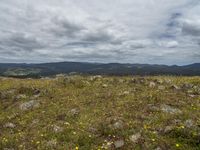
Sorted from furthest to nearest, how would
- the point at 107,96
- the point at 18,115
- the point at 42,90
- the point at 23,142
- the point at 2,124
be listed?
1. the point at 42,90
2. the point at 107,96
3. the point at 18,115
4. the point at 2,124
5. the point at 23,142

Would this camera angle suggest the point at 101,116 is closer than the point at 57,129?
No

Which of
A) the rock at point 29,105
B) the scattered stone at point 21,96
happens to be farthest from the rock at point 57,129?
the scattered stone at point 21,96

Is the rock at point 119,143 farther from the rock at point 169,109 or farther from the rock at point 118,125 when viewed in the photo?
the rock at point 169,109

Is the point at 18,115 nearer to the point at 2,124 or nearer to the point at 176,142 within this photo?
the point at 2,124

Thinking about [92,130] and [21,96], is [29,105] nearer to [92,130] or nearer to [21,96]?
[21,96]

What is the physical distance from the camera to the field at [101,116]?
61.4ft

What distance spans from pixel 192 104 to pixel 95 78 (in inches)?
633

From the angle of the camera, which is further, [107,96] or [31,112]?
[107,96]

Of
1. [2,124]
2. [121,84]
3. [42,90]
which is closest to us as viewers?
[2,124]

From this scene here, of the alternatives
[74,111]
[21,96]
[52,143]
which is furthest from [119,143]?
[21,96]

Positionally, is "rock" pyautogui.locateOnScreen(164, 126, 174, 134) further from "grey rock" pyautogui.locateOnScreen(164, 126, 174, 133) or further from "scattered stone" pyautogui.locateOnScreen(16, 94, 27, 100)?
"scattered stone" pyautogui.locateOnScreen(16, 94, 27, 100)

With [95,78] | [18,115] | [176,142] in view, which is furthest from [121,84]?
[176,142]

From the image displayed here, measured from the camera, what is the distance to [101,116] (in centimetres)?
2306

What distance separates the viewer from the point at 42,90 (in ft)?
106
